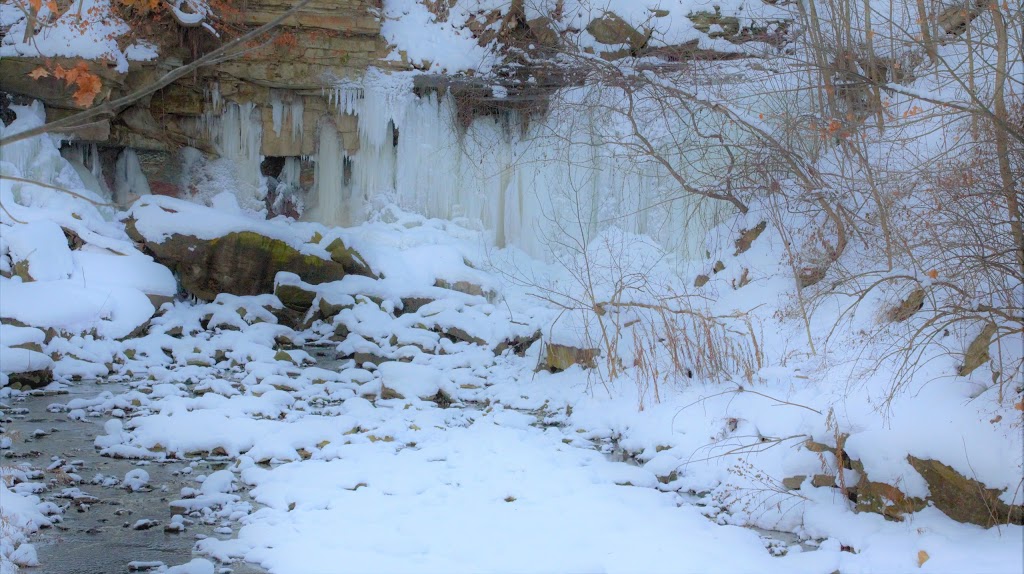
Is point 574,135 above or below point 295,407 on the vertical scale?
above

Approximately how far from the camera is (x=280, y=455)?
17.8 ft

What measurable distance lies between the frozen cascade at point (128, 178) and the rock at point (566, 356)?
7.24 meters

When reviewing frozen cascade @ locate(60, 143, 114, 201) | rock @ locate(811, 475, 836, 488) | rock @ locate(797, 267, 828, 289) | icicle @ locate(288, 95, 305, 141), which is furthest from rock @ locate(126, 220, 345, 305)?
rock @ locate(811, 475, 836, 488)

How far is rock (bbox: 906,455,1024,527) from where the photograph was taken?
3754mm

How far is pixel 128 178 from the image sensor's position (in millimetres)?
11867

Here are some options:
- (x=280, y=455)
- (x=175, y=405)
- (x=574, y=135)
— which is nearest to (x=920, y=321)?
(x=280, y=455)

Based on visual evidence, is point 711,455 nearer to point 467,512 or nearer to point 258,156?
point 467,512

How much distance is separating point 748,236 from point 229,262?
19.8ft

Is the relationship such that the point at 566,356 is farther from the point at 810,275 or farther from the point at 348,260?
the point at 348,260

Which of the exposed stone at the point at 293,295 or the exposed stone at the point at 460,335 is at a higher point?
the exposed stone at the point at 293,295

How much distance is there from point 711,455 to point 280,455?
2.74 meters

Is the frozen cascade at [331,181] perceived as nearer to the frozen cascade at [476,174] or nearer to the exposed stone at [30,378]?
the frozen cascade at [476,174]

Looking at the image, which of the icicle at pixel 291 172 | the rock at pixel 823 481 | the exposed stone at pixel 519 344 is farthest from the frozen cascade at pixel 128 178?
the rock at pixel 823 481

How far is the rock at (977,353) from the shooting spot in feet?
13.9
